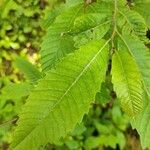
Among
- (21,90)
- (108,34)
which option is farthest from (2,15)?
→ (108,34)

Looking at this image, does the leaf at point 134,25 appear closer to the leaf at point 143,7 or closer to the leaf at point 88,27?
the leaf at point 88,27

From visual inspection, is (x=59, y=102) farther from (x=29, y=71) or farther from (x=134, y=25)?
(x=29, y=71)

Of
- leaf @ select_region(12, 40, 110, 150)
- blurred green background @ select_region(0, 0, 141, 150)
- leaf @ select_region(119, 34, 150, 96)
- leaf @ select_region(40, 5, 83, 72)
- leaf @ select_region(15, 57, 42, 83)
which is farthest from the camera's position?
blurred green background @ select_region(0, 0, 141, 150)

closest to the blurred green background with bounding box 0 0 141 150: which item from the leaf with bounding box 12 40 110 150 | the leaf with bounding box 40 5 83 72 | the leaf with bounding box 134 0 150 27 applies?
the leaf with bounding box 40 5 83 72

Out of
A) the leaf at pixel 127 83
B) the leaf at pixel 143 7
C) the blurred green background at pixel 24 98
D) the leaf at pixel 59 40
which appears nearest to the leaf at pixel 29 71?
the blurred green background at pixel 24 98

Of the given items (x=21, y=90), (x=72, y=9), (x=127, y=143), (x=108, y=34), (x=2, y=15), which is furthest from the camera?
(x=2, y=15)

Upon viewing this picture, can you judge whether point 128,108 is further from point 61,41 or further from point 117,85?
point 61,41

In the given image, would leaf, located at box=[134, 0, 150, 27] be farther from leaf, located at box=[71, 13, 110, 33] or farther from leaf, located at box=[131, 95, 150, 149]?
leaf, located at box=[131, 95, 150, 149]
